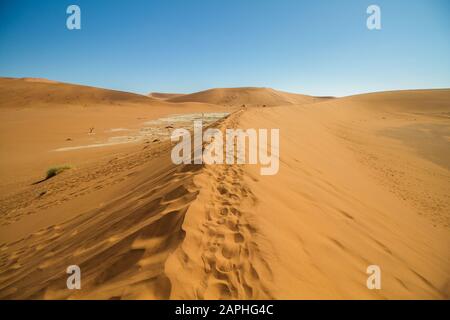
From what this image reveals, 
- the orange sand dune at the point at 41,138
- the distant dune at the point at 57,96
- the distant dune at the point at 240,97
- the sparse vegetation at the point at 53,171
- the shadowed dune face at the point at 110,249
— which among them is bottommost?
the shadowed dune face at the point at 110,249

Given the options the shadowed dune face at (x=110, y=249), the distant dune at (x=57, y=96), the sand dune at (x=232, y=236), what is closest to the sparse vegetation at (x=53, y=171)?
the sand dune at (x=232, y=236)

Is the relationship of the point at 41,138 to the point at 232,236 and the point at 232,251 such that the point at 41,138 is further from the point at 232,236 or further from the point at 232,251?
the point at 232,251

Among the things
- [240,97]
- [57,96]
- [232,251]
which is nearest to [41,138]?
[232,251]

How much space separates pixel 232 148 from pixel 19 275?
4.47 meters

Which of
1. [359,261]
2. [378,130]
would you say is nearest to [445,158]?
[378,130]

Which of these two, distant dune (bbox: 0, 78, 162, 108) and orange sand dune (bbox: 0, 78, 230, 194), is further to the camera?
distant dune (bbox: 0, 78, 162, 108)

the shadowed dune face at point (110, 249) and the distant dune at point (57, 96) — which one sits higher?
the distant dune at point (57, 96)

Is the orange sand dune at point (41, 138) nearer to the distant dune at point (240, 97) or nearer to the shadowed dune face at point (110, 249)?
the shadowed dune face at point (110, 249)

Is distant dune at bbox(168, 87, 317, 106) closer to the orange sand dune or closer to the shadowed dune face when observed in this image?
the orange sand dune

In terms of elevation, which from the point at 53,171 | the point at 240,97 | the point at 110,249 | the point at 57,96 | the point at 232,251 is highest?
the point at 240,97

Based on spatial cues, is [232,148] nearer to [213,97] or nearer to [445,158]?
[445,158]

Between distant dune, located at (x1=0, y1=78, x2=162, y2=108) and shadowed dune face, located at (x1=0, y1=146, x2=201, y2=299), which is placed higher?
distant dune, located at (x1=0, y1=78, x2=162, y2=108)

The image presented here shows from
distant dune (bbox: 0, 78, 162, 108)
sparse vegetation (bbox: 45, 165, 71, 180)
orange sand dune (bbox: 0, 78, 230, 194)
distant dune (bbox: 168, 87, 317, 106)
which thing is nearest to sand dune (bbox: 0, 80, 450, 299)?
sparse vegetation (bbox: 45, 165, 71, 180)
